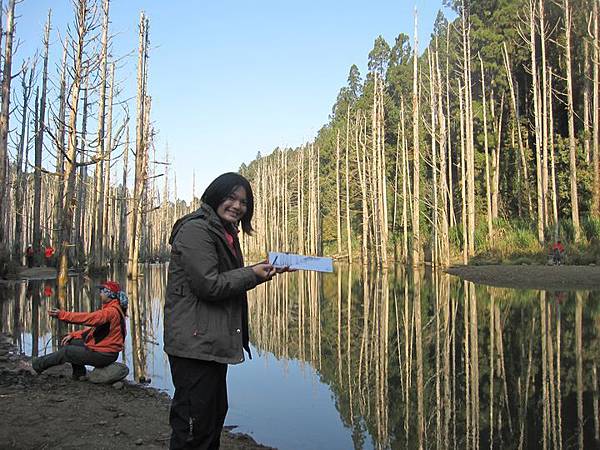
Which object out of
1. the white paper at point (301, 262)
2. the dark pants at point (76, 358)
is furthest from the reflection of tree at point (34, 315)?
the white paper at point (301, 262)

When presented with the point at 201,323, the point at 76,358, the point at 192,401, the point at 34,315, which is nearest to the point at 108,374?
the point at 76,358

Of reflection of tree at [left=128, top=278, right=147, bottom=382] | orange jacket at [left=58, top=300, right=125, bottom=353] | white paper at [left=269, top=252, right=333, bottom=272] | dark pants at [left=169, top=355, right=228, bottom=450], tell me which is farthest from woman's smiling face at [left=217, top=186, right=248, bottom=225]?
reflection of tree at [left=128, top=278, right=147, bottom=382]

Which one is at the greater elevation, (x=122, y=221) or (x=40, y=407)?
(x=122, y=221)

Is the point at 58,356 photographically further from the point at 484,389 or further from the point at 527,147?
the point at 527,147

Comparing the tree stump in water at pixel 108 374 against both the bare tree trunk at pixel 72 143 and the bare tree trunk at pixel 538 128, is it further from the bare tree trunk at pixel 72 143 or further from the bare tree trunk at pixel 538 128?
the bare tree trunk at pixel 538 128

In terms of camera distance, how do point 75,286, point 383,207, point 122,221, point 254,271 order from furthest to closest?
point 122,221 → point 383,207 → point 75,286 → point 254,271

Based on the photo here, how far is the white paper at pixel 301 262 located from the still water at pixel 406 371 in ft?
7.06

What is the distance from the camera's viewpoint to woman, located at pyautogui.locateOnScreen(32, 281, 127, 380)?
5.97 meters

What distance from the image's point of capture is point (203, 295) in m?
2.57

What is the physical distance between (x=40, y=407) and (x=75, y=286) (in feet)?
46.1

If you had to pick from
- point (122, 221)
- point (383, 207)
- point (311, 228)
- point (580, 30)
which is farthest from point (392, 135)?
point (122, 221)

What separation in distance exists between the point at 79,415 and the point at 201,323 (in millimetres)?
2758

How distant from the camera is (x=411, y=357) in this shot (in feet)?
23.9

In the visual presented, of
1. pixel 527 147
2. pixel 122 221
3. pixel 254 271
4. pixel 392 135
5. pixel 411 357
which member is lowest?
pixel 411 357
